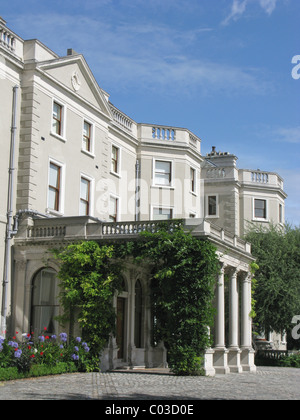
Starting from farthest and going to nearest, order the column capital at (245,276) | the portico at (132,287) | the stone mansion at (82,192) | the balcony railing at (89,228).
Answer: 1. the column capital at (245,276)
2. the stone mansion at (82,192)
3. the portico at (132,287)
4. the balcony railing at (89,228)

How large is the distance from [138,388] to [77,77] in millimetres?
16975

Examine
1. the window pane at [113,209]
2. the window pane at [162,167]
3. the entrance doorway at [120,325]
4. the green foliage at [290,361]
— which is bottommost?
the green foliage at [290,361]

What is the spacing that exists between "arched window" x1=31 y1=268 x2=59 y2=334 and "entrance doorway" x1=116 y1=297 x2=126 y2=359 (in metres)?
3.38

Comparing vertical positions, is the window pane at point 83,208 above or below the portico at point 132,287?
above

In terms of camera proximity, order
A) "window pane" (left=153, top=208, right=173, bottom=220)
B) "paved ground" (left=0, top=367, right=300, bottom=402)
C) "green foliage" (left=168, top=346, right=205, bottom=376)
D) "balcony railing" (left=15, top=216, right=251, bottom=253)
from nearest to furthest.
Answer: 1. "paved ground" (left=0, top=367, right=300, bottom=402)
2. "green foliage" (left=168, top=346, right=205, bottom=376)
3. "balcony railing" (left=15, top=216, right=251, bottom=253)
4. "window pane" (left=153, top=208, right=173, bottom=220)

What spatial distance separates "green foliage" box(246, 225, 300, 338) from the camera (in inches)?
1539

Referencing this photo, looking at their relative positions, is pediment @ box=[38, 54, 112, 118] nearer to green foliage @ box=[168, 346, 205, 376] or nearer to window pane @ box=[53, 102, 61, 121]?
window pane @ box=[53, 102, 61, 121]

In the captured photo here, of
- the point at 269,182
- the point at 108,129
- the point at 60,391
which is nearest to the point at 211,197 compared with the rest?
the point at 269,182

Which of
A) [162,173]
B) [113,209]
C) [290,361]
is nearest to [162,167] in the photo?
[162,173]

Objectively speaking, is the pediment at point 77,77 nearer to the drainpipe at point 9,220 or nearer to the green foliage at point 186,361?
the drainpipe at point 9,220

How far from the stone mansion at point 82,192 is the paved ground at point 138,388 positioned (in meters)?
3.46

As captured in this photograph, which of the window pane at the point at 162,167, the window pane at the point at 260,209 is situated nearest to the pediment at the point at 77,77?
the window pane at the point at 162,167

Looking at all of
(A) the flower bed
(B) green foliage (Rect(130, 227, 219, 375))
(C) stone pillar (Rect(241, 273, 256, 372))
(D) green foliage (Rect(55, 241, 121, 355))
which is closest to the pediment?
(D) green foliage (Rect(55, 241, 121, 355))

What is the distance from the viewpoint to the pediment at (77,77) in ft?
94.7
